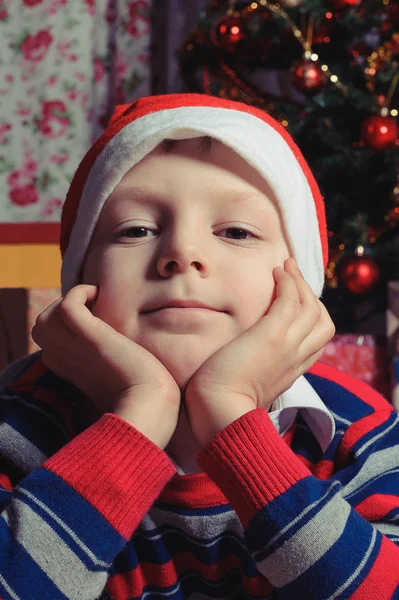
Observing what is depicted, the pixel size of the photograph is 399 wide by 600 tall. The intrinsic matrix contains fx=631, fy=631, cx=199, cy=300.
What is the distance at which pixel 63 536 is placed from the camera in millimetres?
542

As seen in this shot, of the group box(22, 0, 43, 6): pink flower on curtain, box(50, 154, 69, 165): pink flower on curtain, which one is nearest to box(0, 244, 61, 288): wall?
box(50, 154, 69, 165): pink flower on curtain

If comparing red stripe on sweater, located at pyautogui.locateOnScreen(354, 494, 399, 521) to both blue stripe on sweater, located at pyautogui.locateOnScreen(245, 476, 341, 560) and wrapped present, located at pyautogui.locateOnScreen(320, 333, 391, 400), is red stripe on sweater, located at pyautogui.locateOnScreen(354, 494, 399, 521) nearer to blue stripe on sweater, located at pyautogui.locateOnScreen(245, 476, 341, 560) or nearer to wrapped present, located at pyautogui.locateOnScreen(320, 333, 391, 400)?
blue stripe on sweater, located at pyautogui.locateOnScreen(245, 476, 341, 560)

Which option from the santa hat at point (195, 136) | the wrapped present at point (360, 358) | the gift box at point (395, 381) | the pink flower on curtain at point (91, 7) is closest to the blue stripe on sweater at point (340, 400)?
the santa hat at point (195, 136)

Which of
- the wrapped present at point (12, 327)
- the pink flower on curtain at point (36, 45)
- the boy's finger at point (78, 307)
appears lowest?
the wrapped present at point (12, 327)

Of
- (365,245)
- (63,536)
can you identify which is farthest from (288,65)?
(63,536)

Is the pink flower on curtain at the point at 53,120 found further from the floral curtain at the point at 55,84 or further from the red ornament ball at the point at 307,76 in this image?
the red ornament ball at the point at 307,76

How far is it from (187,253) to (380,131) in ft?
3.91

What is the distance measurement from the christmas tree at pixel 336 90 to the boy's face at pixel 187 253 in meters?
1.07

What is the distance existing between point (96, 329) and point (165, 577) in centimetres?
28

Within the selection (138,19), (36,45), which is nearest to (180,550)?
(138,19)

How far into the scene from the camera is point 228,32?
1.67m

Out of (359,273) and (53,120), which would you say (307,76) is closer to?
(359,273)

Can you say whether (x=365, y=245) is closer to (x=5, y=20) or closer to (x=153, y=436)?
(x=153, y=436)

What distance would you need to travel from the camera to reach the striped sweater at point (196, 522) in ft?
1.78
